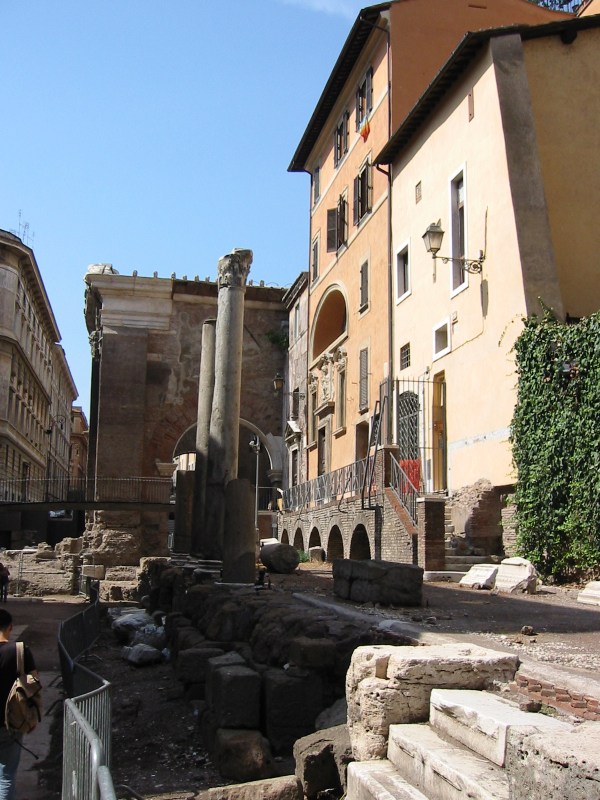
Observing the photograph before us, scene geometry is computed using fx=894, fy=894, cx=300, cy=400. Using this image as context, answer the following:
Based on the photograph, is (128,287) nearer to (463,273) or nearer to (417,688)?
(463,273)

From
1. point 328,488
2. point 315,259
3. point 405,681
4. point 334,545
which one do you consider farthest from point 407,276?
point 405,681

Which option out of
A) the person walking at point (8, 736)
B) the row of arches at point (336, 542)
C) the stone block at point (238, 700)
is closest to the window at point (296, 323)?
the row of arches at point (336, 542)

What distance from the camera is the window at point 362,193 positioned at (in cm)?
2400

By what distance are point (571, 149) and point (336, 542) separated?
1038 cm

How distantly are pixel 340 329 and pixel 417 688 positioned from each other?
24981 millimetres

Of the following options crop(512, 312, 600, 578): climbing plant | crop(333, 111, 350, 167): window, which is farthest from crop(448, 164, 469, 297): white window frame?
crop(333, 111, 350, 167): window

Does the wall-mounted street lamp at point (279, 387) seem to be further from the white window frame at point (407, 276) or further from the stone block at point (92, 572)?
the stone block at point (92, 572)

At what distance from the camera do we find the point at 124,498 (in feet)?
96.0

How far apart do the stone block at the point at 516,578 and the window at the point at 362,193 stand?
Answer: 1374 centimetres

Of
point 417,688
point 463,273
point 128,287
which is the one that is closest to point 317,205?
point 128,287

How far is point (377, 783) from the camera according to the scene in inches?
161

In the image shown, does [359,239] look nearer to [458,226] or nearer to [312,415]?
[312,415]

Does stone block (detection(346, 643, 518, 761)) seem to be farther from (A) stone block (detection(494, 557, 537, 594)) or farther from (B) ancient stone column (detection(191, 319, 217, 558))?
(B) ancient stone column (detection(191, 319, 217, 558))

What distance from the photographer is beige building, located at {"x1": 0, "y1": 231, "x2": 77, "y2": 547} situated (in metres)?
37.4
